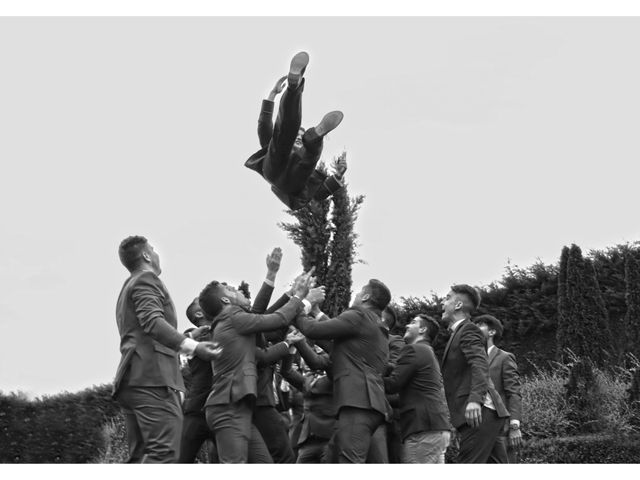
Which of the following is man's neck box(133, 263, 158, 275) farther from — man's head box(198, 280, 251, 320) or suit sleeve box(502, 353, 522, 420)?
suit sleeve box(502, 353, 522, 420)

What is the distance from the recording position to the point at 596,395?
16.0 m

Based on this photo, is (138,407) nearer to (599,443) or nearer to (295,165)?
(295,165)

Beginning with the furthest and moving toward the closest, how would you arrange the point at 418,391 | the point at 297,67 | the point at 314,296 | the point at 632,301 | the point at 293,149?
1. the point at 632,301
2. the point at 293,149
3. the point at 297,67
4. the point at 418,391
5. the point at 314,296

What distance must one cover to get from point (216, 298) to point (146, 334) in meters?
1.05

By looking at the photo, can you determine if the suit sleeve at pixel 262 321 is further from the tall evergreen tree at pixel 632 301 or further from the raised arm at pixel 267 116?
the tall evergreen tree at pixel 632 301

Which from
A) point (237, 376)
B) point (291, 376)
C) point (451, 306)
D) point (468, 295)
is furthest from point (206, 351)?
point (468, 295)

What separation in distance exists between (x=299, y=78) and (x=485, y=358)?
324 cm

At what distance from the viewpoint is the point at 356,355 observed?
8727 mm

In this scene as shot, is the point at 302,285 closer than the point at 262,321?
No

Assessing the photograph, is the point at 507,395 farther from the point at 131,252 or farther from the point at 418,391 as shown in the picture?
the point at 131,252

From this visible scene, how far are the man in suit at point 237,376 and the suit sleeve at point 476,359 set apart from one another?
5.21ft

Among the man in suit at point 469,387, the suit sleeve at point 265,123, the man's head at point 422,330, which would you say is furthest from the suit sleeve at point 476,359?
the suit sleeve at point 265,123

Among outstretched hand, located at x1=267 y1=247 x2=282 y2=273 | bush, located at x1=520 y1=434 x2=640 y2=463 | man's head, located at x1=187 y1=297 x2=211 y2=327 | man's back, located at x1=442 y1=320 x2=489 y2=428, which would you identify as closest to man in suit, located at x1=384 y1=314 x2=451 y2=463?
man's back, located at x1=442 y1=320 x2=489 y2=428

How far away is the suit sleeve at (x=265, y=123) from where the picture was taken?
35.2ft
